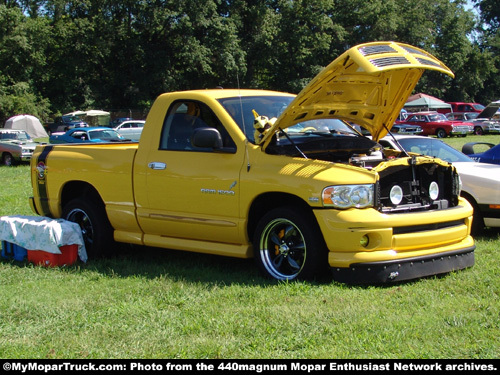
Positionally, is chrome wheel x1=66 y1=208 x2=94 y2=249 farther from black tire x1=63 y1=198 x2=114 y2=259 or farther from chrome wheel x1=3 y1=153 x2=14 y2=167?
chrome wheel x1=3 y1=153 x2=14 y2=167

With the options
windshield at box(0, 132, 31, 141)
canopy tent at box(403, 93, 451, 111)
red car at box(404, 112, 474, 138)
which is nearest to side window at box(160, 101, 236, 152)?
windshield at box(0, 132, 31, 141)

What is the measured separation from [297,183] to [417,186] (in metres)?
1.22

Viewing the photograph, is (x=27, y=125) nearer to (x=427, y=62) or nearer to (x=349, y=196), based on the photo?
(x=427, y=62)

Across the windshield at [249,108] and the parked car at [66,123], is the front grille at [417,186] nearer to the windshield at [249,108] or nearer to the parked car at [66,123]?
the windshield at [249,108]

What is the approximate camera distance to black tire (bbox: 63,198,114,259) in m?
7.39

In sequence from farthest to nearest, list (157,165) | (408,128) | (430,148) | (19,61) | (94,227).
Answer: (19,61), (408,128), (430,148), (94,227), (157,165)

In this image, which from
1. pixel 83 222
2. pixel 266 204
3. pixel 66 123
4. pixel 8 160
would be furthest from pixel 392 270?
pixel 66 123

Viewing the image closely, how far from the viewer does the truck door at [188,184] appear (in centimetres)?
620

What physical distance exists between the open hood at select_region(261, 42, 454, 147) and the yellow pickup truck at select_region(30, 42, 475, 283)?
0.02 meters

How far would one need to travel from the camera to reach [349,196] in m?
5.48

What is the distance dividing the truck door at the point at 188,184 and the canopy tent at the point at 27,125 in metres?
35.5

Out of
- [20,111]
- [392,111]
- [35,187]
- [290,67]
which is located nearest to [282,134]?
[392,111]

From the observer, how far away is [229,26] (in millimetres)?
50062

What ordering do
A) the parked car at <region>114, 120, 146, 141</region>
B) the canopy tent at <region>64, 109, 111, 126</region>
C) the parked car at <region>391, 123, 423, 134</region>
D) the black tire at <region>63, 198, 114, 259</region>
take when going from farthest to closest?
1. the canopy tent at <region>64, 109, 111, 126</region>
2. the parked car at <region>391, 123, 423, 134</region>
3. the parked car at <region>114, 120, 146, 141</region>
4. the black tire at <region>63, 198, 114, 259</region>
